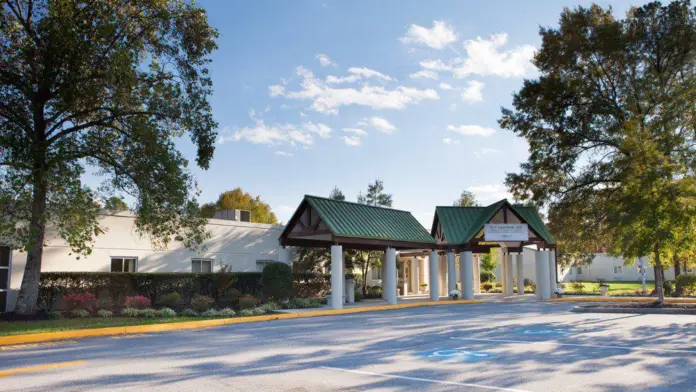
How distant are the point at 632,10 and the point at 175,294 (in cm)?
2793

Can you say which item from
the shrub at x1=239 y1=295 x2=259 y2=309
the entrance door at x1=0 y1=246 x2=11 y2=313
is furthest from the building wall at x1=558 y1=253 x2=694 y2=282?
the entrance door at x1=0 y1=246 x2=11 y2=313

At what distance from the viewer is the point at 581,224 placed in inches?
1302

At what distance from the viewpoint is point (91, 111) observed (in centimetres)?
1941

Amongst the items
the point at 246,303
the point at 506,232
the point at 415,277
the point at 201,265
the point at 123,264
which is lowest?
the point at 246,303

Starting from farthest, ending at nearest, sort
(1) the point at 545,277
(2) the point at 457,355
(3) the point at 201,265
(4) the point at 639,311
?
(1) the point at 545,277, (3) the point at 201,265, (4) the point at 639,311, (2) the point at 457,355

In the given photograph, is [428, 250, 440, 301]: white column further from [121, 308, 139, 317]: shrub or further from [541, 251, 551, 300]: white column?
[121, 308, 139, 317]: shrub

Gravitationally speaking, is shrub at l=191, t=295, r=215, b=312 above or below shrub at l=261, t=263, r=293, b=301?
below

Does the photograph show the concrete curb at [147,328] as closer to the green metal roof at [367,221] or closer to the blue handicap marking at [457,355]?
the green metal roof at [367,221]

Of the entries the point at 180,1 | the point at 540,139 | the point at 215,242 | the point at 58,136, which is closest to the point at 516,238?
the point at 540,139

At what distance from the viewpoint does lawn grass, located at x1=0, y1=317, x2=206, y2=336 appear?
15.1m

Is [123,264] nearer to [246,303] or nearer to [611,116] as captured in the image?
[246,303]

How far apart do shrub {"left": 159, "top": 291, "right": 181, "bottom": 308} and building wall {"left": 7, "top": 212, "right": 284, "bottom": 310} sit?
2.18 m

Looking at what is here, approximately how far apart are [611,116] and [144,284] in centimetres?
2586

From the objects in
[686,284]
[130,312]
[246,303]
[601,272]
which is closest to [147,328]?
[130,312]
